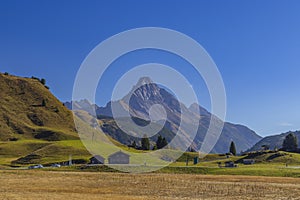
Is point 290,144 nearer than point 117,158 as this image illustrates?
No

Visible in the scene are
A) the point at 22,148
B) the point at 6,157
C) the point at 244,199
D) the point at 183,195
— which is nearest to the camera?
the point at 244,199

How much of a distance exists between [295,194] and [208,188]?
524 inches

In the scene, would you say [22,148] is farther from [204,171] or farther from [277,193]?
[277,193]

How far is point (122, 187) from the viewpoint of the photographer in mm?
62625

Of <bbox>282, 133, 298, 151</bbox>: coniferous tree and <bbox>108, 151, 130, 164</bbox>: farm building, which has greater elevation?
<bbox>282, 133, 298, 151</bbox>: coniferous tree

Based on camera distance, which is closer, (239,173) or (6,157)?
(239,173)

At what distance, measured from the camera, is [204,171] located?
327 feet

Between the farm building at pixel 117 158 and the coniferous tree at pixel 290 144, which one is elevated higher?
the coniferous tree at pixel 290 144

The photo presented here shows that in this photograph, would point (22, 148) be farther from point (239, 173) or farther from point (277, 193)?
point (277, 193)

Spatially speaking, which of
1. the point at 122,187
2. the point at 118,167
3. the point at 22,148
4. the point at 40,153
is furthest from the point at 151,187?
the point at 22,148

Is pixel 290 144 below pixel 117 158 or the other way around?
the other way around

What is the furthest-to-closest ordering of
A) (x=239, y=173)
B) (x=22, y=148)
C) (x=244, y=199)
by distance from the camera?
(x=22, y=148) → (x=239, y=173) → (x=244, y=199)

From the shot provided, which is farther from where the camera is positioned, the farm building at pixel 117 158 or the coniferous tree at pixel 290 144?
the coniferous tree at pixel 290 144

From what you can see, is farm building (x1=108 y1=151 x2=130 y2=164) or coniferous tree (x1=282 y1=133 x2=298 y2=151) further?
coniferous tree (x1=282 y1=133 x2=298 y2=151)
